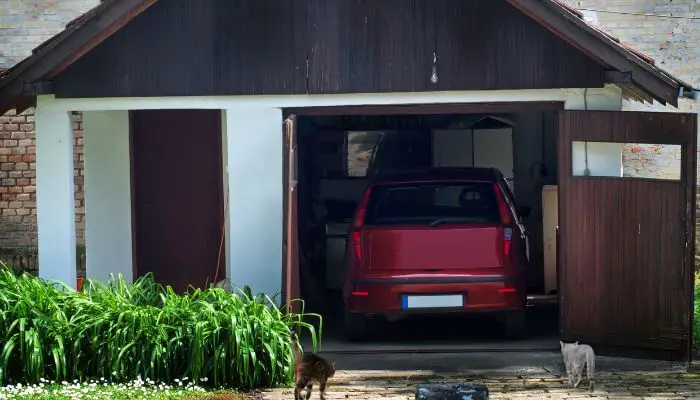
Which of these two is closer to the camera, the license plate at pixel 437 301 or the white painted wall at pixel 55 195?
the license plate at pixel 437 301

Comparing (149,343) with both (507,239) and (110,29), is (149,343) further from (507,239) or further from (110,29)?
(507,239)

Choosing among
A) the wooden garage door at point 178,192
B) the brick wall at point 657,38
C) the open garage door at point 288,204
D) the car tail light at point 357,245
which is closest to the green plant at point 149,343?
the open garage door at point 288,204

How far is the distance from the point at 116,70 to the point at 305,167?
469cm

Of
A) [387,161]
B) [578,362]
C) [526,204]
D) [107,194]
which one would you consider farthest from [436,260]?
[387,161]

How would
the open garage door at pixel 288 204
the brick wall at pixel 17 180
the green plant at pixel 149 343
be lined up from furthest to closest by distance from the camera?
the brick wall at pixel 17 180, the open garage door at pixel 288 204, the green plant at pixel 149 343

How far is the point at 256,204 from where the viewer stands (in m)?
12.2

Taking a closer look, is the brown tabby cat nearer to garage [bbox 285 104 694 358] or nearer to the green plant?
the green plant

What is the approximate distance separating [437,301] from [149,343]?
300 centimetres

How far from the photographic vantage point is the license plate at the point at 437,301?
1180 cm

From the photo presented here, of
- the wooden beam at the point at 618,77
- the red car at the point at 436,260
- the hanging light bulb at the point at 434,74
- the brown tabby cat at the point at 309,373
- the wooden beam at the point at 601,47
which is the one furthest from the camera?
the red car at the point at 436,260

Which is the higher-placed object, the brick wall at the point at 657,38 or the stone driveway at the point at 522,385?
the brick wall at the point at 657,38

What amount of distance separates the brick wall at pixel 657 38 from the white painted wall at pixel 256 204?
19.8 feet

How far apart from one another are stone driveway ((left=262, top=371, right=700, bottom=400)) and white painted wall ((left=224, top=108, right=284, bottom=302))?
1.75 meters

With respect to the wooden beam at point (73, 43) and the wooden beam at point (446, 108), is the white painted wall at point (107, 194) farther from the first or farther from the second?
the wooden beam at point (446, 108)
